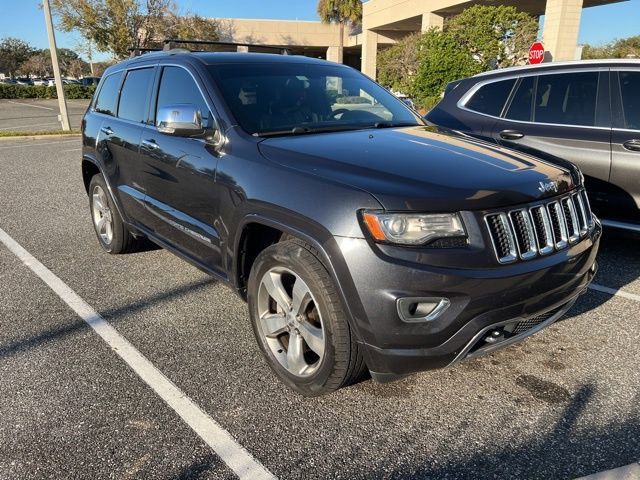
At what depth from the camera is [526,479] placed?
226 centimetres

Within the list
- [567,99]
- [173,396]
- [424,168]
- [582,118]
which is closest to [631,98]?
[582,118]

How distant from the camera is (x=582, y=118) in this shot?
4.98 metres

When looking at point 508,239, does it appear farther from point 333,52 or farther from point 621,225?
point 333,52

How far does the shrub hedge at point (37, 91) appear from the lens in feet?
143

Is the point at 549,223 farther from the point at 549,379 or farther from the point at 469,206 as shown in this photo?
the point at 549,379

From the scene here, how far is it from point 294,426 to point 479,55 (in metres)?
21.6

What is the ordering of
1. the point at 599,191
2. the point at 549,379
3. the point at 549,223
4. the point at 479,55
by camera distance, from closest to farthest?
the point at 549,223 < the point at 549,379 < the point at 599,191 < the point at 479,55

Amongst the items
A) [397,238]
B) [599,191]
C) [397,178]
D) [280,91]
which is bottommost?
[599,191]

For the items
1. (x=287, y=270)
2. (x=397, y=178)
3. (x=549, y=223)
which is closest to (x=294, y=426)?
(x=287, y=270)

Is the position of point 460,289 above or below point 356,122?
below

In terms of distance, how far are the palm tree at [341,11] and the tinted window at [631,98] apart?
4445 cm

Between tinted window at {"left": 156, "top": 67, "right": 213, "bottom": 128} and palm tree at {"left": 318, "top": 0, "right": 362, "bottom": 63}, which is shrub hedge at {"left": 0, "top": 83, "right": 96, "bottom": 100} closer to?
palm tree at {"left": 318, "top": 0, "right": 362, "bottom": 63}

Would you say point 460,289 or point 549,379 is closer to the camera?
point 460,289

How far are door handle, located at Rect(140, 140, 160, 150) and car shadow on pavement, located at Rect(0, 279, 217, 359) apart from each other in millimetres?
1167
